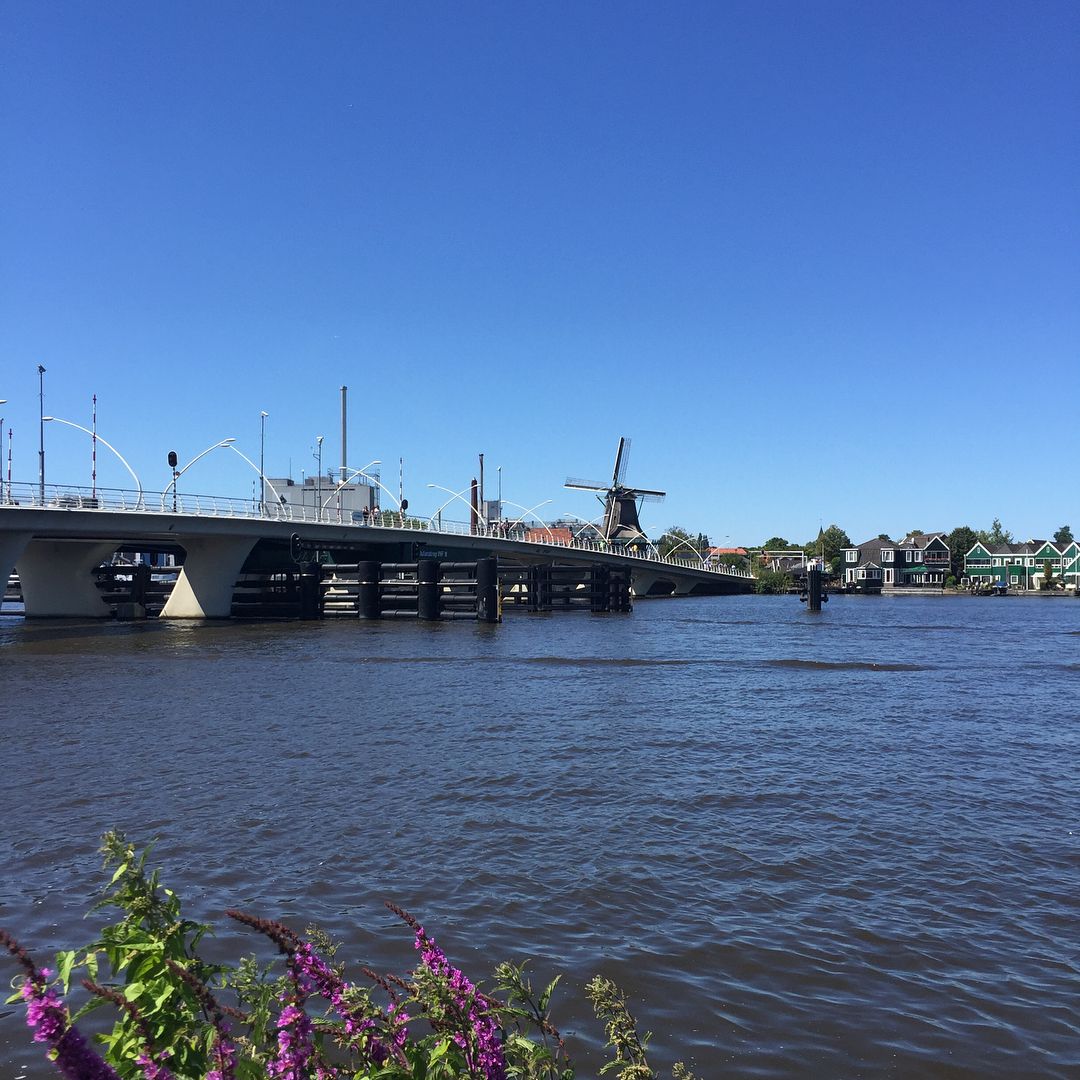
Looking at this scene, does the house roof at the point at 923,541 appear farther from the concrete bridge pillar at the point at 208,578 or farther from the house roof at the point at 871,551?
the concrete bridge pillar at the point at 208,578

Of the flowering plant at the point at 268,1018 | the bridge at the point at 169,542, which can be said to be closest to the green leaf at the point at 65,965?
the flowering plant at the point at 268,1018

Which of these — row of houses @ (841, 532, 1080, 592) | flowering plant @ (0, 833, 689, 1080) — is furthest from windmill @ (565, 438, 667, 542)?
flowering plant @ (0, 833, 689, 1080)

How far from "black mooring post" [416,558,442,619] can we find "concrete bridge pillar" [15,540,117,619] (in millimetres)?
20698

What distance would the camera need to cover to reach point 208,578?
55781 mm

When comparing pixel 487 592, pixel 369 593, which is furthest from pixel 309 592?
pixel 487 592

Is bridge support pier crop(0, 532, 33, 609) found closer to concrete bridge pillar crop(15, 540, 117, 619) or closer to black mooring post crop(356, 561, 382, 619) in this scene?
concrete bridge pillar crop(15, 540, 117, 619)

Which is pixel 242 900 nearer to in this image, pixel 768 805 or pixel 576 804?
pixel 576 804

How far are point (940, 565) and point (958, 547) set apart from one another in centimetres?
909

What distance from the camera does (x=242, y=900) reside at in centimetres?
834

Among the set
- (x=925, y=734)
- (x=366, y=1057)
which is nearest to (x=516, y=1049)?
(x=366, y=1057)

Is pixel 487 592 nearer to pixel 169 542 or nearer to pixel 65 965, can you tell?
pixel 169 542

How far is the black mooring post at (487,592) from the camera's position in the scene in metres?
51.5

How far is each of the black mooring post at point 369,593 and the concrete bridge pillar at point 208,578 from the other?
7324 millimetres

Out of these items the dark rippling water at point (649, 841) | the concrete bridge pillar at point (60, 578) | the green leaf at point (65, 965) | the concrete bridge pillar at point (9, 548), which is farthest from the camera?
the concrete bridge pillar at point (60, 578)
